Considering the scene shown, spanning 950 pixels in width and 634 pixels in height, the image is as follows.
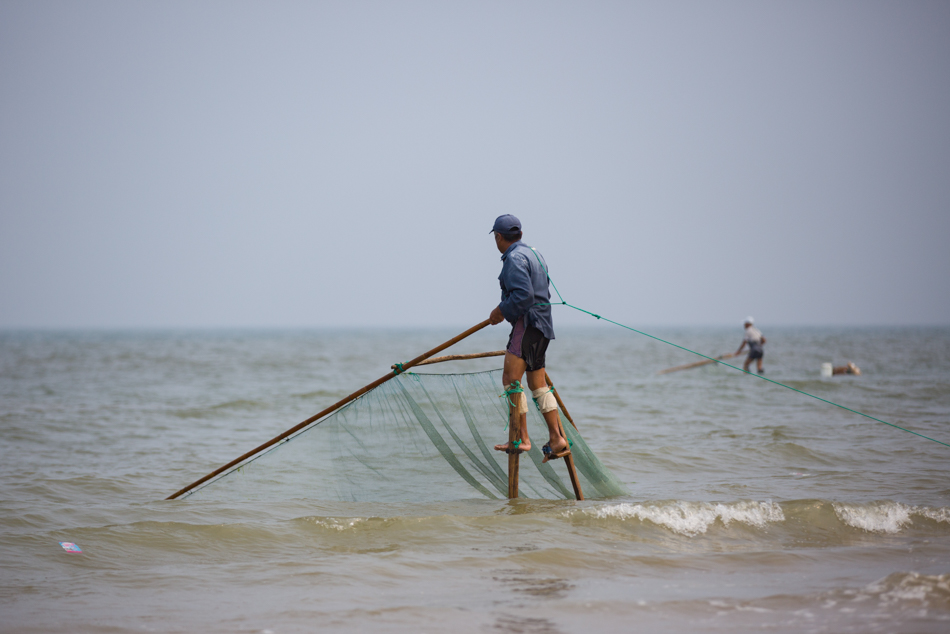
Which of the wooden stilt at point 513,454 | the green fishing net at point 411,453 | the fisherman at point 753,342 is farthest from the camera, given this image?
the fisherman at point 753,342

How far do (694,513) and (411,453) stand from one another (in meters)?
2.14

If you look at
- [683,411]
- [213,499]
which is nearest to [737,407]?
[683,411]

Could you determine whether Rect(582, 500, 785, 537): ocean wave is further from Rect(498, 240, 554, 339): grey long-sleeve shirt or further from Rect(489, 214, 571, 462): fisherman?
Rect(498, 240, 554, 339): grey long-sleeve shirt

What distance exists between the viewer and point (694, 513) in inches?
201

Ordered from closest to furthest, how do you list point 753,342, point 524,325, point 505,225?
point 524,325 → point 505,225 → point 753,342

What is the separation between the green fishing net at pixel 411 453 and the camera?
5.33 m

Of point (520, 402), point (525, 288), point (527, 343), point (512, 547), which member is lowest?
point (512, 547)

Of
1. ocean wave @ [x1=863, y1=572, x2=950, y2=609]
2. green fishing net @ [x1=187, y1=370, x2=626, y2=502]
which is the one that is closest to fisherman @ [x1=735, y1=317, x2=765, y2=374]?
green fishing net @ [x1=187, y1=370, x2=626, y2=502]

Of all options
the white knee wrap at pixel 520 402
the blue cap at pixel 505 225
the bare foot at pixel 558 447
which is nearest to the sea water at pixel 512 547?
the bare foot at pixel 558 447

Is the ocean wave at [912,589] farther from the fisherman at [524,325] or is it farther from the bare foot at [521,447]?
the bare foot at [521,447]

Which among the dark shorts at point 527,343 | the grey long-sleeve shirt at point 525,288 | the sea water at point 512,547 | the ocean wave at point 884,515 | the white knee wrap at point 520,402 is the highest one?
the grey long-sleeve shirt at point 525,288

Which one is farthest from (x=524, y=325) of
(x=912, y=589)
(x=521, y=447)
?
(x=912, y=589)

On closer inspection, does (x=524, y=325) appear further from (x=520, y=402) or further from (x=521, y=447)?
(x=521, y=447)

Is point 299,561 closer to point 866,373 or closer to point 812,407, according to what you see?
point 812,407
